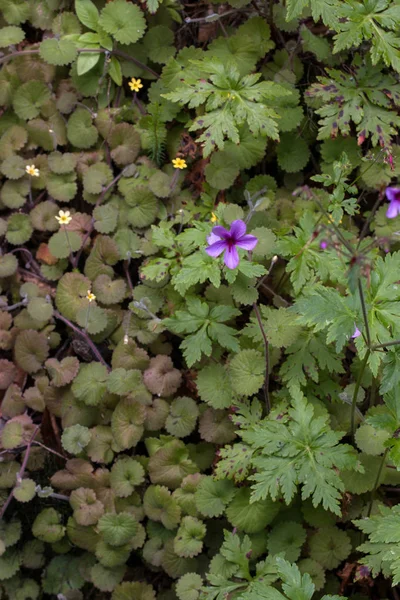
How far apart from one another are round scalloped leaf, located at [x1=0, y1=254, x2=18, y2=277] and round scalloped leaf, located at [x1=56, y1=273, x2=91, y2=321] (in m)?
0.31

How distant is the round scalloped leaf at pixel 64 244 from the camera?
3287 mm

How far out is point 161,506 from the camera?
9.34ft

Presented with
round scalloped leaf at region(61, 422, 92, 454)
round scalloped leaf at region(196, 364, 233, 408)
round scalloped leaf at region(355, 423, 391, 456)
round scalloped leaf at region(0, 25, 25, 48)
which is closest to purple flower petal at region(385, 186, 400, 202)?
round scalloped leaf at region(355, 423, 391, 456)

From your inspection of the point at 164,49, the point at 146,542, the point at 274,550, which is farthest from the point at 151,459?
the point at 164,49

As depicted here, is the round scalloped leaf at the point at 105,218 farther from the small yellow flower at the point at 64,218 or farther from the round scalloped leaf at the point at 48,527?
the round scalloped leaf at the point at 48,527

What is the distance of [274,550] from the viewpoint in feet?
8.55

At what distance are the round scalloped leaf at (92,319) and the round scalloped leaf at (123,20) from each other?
1.50 metres

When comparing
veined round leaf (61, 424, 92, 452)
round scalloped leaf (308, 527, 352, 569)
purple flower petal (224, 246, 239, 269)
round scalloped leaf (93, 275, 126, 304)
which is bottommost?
round scalloped leaf (308, 527, 352, 569)

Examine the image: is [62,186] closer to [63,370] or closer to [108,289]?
[108,289]

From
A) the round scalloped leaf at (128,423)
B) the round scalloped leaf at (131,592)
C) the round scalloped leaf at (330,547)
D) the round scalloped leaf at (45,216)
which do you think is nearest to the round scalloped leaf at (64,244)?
the round scalloped leaf at (45,216)

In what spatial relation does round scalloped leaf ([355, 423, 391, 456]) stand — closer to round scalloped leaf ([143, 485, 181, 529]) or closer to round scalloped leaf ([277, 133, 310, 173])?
round scalloped leaf ([143, 485, 181, 529])

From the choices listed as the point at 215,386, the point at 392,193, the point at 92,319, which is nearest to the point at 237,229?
the point at 215,386

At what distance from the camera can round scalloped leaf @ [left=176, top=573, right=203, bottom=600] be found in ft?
8.50

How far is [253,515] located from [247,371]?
622 mm
